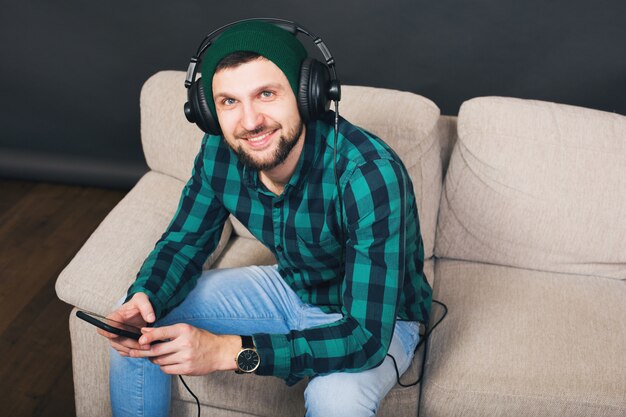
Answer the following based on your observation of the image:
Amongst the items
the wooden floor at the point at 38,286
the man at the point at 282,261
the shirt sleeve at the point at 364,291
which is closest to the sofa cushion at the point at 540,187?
the man at the point at 282,261

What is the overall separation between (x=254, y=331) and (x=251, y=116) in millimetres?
505

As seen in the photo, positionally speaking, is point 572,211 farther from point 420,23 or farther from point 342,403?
point 420,23

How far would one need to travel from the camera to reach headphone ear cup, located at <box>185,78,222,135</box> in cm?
136

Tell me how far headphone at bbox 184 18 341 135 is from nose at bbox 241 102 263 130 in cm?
8

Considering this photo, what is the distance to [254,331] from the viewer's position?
5.02 ft

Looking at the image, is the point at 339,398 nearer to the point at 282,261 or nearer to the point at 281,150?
the point at 282,261

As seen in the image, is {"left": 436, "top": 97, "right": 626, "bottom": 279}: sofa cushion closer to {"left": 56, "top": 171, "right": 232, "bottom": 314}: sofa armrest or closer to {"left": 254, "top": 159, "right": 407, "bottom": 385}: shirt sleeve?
{"left": 254, "top": 159, "right": 407, "bottom": 385}: shirt sleeve

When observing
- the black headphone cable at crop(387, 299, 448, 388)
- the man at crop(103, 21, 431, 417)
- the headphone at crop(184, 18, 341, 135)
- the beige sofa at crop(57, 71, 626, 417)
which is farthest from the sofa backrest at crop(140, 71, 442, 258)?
the headphone at crop(184, 18, 341, 135)

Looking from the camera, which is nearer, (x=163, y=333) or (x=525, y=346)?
(x=163, y=333)

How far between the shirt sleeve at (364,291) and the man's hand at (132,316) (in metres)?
0.25

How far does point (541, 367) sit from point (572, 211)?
0.47 meters

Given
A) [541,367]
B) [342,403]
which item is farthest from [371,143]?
[541,367]

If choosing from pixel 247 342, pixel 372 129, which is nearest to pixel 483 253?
pixel 372 129

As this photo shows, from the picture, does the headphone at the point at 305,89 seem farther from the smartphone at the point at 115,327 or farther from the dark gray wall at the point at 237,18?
the dark gray wall at the point at 237,18
